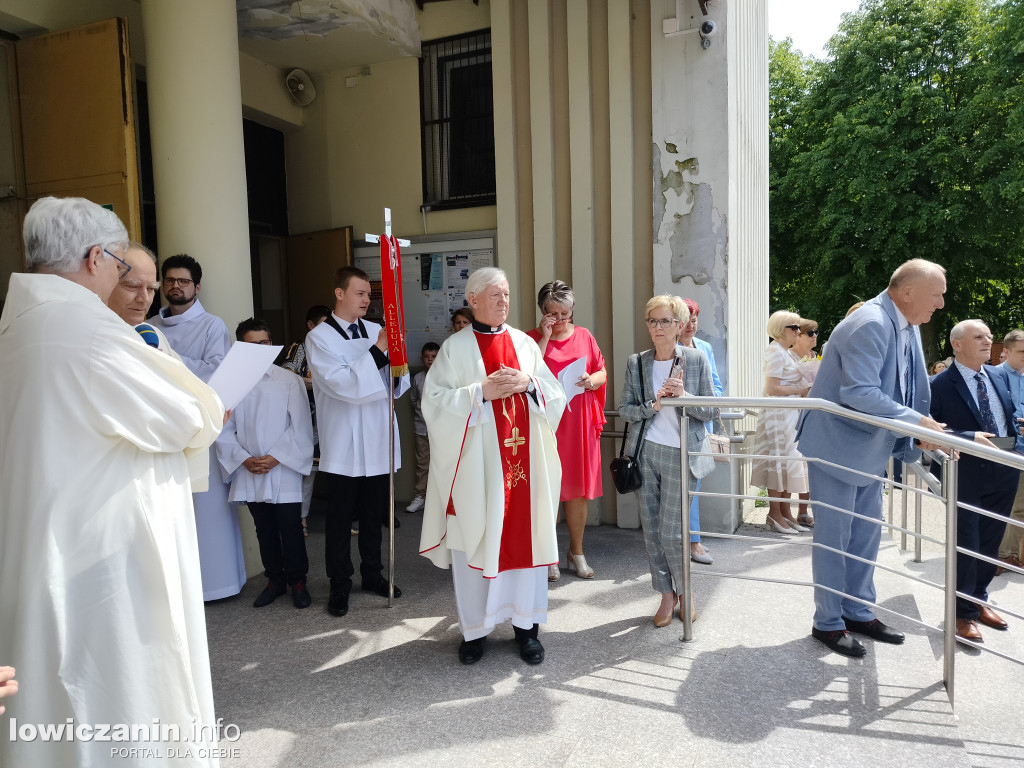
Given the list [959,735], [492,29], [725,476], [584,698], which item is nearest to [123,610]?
[584,698]

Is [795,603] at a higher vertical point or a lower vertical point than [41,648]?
lower

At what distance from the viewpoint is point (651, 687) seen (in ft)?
10.6

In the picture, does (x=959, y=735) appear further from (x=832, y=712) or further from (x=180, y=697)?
(x=180, y=697)

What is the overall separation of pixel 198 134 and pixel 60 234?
123 inches

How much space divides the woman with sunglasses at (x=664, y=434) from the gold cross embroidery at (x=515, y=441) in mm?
751

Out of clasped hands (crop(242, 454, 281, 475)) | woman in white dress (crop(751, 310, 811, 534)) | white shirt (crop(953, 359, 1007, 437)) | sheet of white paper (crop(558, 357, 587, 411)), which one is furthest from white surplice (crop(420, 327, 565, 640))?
woman in white dress (crop(751, 310, 811, 534))

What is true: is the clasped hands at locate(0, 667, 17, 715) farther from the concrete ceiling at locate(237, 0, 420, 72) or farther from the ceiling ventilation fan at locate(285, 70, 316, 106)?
the ceiling ventilation fan at locate(285, 70, 316, 106)

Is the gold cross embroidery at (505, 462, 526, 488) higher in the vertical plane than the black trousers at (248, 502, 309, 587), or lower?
higher

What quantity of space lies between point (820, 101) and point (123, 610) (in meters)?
18.6

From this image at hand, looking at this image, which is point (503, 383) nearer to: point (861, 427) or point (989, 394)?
point (861, 427)

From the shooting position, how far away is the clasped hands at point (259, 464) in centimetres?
434

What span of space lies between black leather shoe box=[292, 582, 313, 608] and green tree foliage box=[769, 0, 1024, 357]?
14.0 meters

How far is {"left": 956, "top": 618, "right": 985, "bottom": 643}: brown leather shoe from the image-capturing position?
378cm

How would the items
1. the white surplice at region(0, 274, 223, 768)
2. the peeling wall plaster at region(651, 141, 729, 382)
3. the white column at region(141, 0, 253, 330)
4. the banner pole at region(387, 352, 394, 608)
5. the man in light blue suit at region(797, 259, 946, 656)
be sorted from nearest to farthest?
the white surplice at region(0, 274, 223, 768), the man in light blue suit at region(797, 259, 946, 656), the banner pole at region(387, 352, 394, 608), the white column at region(141, 0, 253, 330), the peeling wall plaster at region(651, 141, 729, 382)
